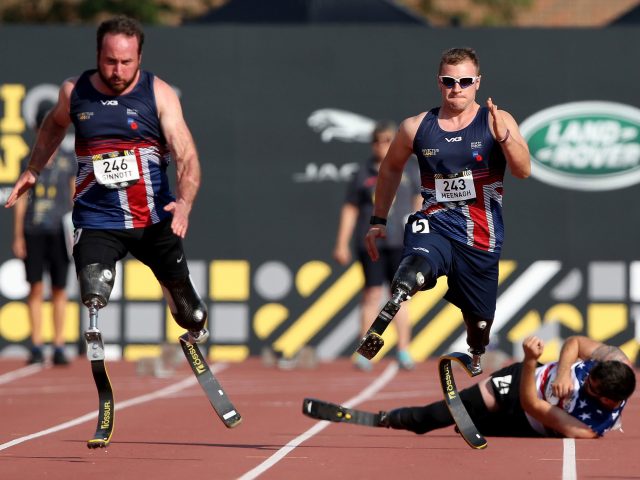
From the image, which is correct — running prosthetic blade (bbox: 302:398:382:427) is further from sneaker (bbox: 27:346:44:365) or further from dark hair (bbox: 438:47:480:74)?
sneaker (bbox: 27:346:44:365)

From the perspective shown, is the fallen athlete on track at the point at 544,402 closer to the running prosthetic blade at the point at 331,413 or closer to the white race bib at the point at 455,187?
the running prosthetic blade at the point at 331,413

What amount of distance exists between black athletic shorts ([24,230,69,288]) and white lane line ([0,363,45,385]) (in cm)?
79

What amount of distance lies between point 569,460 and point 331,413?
139 centimetres

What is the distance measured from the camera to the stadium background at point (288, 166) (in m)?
15.2

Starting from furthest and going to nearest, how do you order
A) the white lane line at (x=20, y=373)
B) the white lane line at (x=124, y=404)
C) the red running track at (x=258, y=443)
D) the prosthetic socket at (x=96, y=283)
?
the white lane line at (x=20, y=373) → the white lane line at (x=124, y=404) → the prosthetic socket at (x=96, y=283) → the red running track at (x=258, y=443)

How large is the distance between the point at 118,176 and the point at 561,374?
275 centimetres

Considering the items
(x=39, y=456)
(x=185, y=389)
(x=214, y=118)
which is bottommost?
(x=185, y=389)

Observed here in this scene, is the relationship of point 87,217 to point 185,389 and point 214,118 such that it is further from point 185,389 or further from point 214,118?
point 214,118

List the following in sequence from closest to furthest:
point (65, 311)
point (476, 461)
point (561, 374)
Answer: point (476, 461) < point (561, 374) < point (65, 311)

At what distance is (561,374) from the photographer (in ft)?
29.7

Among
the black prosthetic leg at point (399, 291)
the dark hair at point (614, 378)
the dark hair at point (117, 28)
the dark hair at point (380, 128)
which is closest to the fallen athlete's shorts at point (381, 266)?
the dark hair at point (380, 128)

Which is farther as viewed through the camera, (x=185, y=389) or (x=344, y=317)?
(x=344, y=317)

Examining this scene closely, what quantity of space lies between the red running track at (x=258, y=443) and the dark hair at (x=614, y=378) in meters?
0.34

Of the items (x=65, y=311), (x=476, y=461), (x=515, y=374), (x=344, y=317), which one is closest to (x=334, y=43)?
(x=344, y=317)
